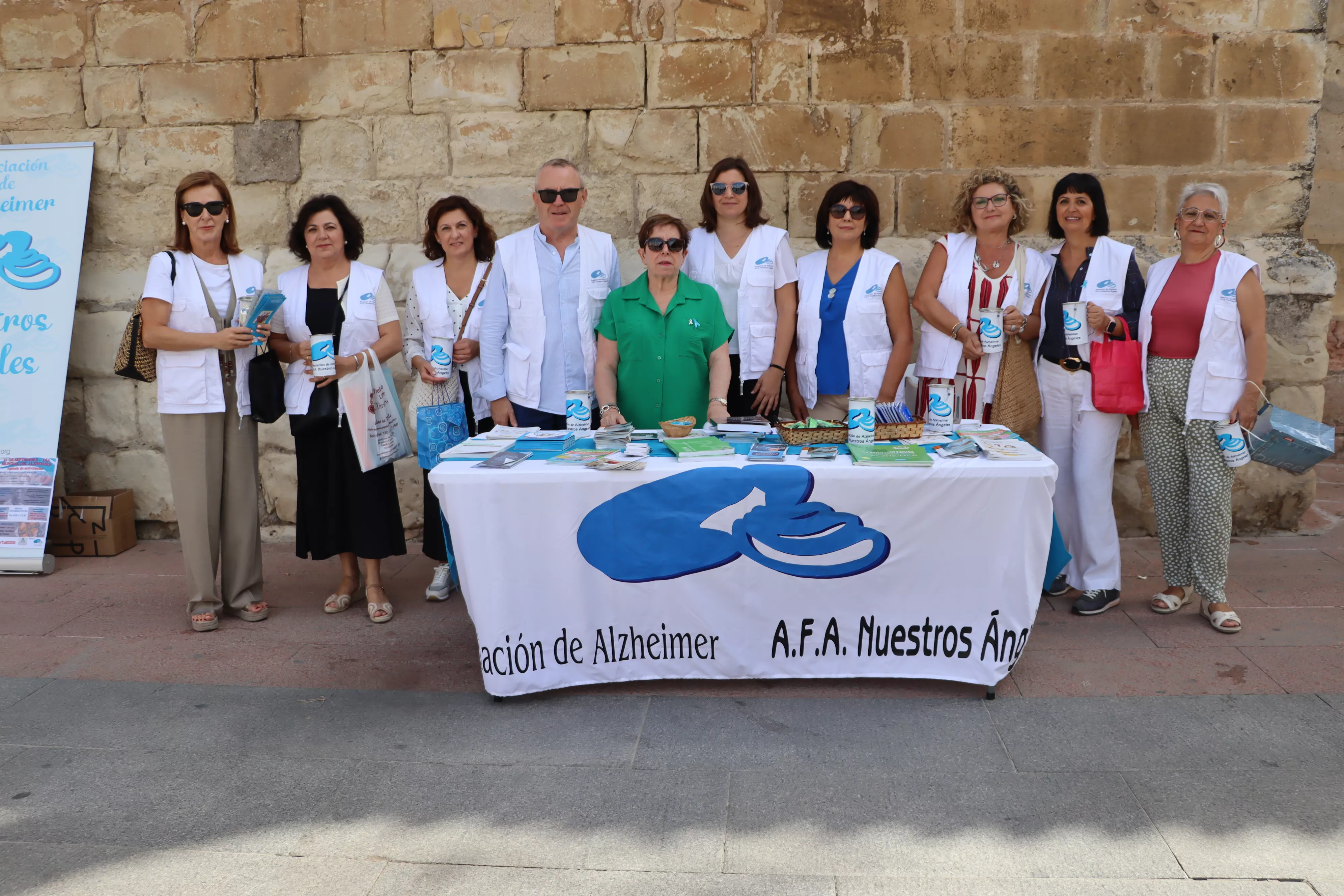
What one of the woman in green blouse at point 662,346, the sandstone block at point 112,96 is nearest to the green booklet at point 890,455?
the woman in green blouse at point 662,346

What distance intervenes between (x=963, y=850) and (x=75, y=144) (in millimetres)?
6206

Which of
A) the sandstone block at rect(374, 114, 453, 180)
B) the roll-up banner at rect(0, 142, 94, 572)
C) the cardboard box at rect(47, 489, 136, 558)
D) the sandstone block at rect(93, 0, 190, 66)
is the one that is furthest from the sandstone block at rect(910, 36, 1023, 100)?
the cardboard box at rect(47, 489, 136, 558)

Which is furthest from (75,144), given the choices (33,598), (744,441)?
(744,441)

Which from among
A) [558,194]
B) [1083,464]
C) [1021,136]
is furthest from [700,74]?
→ [1083,464]

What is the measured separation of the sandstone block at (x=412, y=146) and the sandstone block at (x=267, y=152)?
1.66ft

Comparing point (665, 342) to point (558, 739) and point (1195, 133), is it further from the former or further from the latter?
point (1195, 133)

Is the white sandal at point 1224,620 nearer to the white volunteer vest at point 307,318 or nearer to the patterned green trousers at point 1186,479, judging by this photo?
the patterned green trousers at point 1186,479

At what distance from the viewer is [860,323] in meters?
4.68

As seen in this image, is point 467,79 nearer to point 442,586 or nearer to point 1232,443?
point 442,586

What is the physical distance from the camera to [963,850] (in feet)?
9.01

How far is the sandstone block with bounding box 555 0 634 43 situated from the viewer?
573cm

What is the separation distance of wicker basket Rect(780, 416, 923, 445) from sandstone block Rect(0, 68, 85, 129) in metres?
5.02

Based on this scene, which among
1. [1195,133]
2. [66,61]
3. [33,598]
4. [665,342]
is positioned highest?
[66,61]

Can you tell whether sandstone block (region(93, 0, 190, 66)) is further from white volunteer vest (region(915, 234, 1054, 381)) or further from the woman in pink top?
the woman in pink top
